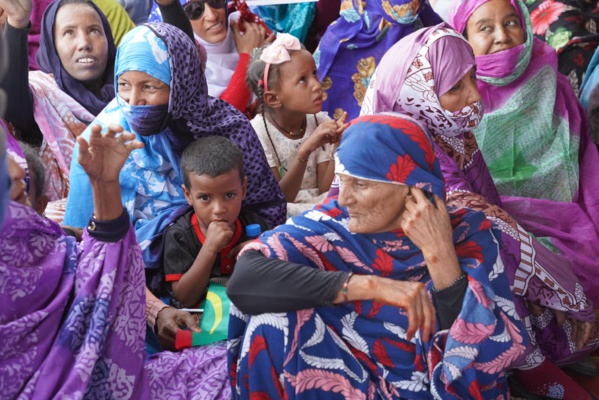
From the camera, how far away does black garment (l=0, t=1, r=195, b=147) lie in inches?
147

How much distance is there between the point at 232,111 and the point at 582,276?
1.63 m

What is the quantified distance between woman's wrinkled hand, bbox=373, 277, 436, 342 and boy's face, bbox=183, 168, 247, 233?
84 cm

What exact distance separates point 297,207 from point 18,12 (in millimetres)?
1431

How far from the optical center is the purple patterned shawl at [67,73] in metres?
4.26

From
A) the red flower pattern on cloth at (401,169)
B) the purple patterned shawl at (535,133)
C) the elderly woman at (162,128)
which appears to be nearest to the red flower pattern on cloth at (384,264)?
the red flower pattern on cloth at (401,169)

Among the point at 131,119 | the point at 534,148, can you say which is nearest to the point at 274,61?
the point at 131,119

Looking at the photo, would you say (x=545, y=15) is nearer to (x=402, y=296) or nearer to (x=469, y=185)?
(x=469, y=185)

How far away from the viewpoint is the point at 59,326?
259cm

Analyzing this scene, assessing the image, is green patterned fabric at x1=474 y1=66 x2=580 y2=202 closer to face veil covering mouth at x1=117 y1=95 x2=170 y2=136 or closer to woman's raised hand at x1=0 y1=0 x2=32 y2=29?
face veil covering mouth at x1=117 y1=95 x2=170 y2=136

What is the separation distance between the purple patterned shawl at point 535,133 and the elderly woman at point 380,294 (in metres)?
1.43

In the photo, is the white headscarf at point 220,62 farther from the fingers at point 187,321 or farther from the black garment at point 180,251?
the fingers at point 187,321

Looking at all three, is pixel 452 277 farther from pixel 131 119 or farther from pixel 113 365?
pixel 131 119

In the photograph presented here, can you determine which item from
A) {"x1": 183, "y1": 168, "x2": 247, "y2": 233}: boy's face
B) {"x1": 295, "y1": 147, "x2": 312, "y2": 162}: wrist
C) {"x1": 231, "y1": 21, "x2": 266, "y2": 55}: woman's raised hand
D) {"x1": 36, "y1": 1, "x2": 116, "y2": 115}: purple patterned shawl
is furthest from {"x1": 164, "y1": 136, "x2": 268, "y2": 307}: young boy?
{"x1": 231, "y1": 21, "x2": 266, "y2": 55}: woman's raised hand

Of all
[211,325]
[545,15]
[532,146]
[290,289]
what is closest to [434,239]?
[290,289]
